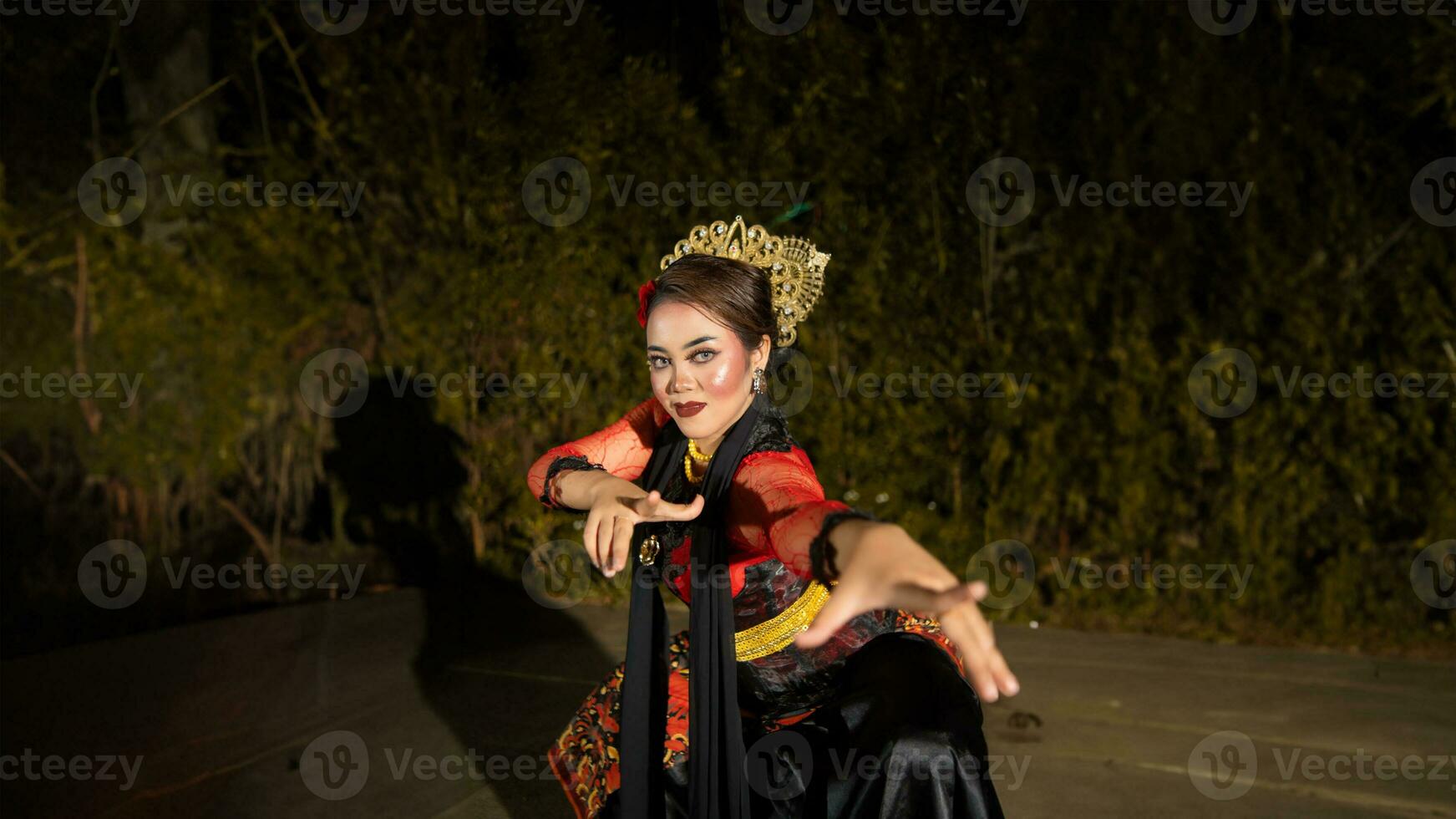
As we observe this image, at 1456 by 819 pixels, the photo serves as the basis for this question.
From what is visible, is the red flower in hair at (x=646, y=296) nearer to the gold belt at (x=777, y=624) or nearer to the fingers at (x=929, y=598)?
the gold belt at (x=777, y=624)

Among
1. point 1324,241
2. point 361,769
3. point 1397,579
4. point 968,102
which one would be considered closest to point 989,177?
point 968,102

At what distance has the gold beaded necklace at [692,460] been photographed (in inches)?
95.0

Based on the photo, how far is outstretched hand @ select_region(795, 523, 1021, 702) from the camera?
4.79 ft

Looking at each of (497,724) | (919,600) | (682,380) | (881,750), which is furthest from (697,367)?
(497,724)

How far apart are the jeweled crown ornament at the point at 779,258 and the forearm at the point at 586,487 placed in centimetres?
51

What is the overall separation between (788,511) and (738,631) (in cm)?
50

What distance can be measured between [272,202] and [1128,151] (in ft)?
14.5

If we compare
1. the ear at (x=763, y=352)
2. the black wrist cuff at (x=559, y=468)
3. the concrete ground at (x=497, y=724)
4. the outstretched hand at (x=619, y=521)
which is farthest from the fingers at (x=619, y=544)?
the concrete ground at (x=497, y=724)

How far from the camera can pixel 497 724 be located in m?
4.00

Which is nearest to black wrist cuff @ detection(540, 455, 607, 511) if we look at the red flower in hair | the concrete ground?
the red flower in hair

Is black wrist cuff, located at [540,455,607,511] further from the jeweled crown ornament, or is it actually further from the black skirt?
the black skirt

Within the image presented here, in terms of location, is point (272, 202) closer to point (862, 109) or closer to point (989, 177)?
point (862, 109)

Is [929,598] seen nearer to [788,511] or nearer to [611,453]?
[788,511]

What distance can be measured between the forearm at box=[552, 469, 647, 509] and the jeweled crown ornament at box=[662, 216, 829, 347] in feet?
1.69
